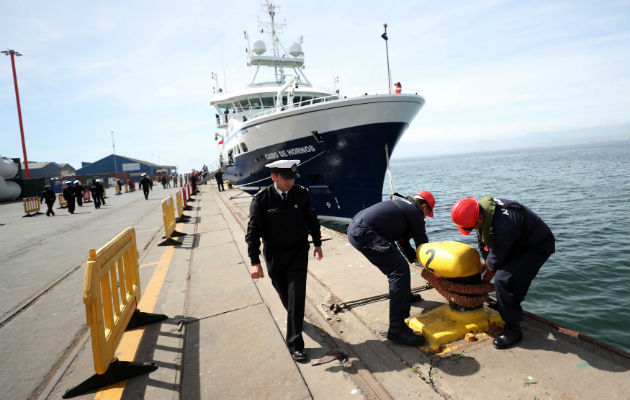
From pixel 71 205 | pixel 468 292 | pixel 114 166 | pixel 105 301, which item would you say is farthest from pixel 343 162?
pixel 114 166

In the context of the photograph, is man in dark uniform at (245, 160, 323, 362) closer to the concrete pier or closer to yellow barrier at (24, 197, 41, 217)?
→ the concrete pier

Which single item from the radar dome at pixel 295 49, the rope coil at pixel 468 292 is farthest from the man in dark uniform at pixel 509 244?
the radar dome at pixel 295 49

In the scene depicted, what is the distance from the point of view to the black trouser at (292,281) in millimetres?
2791

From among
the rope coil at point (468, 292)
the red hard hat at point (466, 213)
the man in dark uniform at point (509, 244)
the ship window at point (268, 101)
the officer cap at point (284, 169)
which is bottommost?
the rope coil at point (468, 292)

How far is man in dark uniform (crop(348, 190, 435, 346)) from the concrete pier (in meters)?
0.24

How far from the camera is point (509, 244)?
2.65 meters

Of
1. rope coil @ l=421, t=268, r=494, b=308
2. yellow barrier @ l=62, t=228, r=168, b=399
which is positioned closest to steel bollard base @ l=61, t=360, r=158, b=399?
yellow barrier @ l=62, t=228, r=168, b=399

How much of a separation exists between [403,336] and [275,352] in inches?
44.9

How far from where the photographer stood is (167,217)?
7.54 metres

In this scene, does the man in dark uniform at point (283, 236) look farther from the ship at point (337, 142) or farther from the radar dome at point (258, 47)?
the radar dome at point (258, 47)

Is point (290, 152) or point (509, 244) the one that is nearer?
point (509, 244)

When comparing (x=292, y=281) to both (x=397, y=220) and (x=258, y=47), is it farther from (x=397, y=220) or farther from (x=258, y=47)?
(x=258, y=47)

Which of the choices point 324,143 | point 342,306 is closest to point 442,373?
point 342,306

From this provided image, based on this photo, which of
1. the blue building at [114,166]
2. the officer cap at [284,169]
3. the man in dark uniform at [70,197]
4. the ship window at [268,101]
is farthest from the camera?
the blue building at [114,166]
